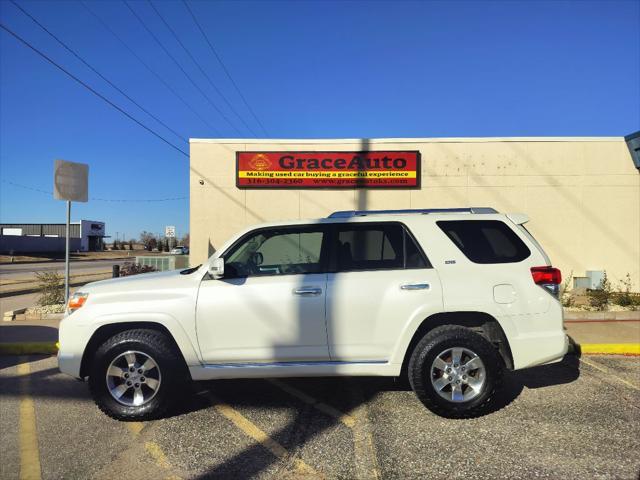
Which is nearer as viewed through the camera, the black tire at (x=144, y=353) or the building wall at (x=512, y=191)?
the black tire at (x=144, y=353)

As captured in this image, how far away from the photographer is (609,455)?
11.4 feet

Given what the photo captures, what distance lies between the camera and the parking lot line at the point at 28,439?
10.9 ft

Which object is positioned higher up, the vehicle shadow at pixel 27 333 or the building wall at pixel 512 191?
→ the building wall at pixel 512 191

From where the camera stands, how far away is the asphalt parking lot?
332 cm

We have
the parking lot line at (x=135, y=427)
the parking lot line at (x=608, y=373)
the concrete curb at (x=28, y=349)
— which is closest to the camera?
the parking lot line at (x=135, y=427)

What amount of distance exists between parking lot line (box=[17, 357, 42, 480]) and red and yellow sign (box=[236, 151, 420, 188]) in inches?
296

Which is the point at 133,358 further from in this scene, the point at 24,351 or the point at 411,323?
the point at 24,351

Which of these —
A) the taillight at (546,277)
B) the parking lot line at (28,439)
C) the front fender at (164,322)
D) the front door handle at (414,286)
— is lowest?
the parking lot line at (28,439)

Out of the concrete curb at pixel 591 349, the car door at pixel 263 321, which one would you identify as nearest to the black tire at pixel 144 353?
the car door at pixel 263 321

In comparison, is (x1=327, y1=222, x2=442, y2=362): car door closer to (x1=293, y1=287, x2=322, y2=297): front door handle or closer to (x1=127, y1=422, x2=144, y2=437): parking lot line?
(x1=293, y1=287, x2=322, y2=297): front door handle

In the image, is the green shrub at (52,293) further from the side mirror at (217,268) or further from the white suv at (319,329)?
the side mirror at (217,268)

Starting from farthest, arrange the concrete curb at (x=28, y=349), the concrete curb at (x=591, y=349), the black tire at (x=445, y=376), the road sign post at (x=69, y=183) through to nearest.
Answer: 1. the road sign post at (x=69, y=183)
2. the concrete curb at (x=28, y=349)
3. the concrete curb at (x=591, y=349)
4. the black tire at (x=445, y=376)

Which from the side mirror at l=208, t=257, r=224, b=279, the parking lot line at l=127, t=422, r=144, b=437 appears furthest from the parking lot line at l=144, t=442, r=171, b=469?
the side mirror at l=208, t=257, r=224, b=279

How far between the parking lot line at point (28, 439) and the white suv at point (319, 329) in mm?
583
